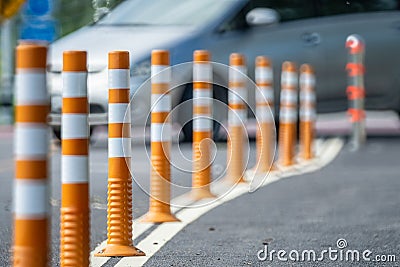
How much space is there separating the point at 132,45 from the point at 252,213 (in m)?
5.51

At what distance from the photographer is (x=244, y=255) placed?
23.6 ft

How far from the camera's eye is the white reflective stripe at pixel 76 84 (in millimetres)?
5633

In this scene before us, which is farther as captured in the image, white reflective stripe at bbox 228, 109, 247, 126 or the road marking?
white reflective stripe at bbox 228, 109, 247, 126

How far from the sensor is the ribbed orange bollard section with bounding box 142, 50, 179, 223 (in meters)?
8.62

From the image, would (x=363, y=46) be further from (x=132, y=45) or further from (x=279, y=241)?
(x=279, y=241)

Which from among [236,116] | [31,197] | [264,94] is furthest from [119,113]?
[264,94]

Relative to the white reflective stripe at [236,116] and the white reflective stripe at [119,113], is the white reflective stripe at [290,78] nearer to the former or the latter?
the white reflective stripe at [236,116]

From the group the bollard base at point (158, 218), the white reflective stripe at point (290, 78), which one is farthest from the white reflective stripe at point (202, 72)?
the white reflective stripe at point (290, 78)

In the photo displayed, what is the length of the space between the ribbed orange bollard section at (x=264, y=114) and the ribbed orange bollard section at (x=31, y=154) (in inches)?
286

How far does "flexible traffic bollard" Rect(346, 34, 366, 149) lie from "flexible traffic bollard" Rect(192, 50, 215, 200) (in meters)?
5.18

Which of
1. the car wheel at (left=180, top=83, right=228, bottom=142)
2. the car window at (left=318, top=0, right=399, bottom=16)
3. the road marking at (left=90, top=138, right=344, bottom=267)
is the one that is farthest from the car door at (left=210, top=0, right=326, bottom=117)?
the road marking at (left=90, top=138, right=344, bottom=267)

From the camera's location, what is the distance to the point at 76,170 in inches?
220

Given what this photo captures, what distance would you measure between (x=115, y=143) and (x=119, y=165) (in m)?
0.12

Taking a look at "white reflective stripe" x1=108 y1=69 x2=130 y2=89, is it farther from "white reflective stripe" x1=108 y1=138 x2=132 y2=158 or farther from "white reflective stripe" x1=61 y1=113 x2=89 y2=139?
"white reflective stripe" x1=61 y1=113 x2=89 y2=139
